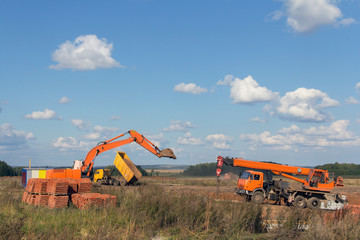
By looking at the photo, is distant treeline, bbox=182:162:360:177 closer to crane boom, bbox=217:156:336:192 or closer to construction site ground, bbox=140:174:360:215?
construction site ground, bbox=140:174:360:215

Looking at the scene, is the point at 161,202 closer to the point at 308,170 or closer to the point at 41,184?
the point at 41,184

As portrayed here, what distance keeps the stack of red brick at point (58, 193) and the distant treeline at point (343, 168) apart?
77.0 metres

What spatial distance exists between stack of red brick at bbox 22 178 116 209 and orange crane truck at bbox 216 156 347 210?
10.6 metres

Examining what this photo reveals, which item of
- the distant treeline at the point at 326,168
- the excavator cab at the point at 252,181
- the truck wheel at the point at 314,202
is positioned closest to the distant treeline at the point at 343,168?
the distant treeline at the point at 326,168

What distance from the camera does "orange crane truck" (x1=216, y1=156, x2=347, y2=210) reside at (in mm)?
26344

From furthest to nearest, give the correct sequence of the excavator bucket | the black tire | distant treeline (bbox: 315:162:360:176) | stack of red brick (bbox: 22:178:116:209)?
distant treeline (bbox: 315:162:360:176) < the excavator bucket < the black tire < stack of red brick (bbox: 22:178:116:209)

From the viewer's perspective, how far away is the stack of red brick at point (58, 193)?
17.0 meters

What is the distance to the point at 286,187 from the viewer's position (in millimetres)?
27203

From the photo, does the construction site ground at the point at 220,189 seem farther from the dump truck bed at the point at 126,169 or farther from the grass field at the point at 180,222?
the grass field at the point at 180,222

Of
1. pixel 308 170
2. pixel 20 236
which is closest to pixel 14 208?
pixel 20 236

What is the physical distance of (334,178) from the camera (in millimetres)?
27422

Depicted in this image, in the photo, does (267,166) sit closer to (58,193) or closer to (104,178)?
(58,193)

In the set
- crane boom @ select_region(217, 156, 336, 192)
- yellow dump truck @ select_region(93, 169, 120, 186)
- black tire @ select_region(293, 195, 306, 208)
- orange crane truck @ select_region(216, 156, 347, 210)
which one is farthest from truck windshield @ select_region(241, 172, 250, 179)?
yellow dump truck @ select_region(93, 169, 120, 186)

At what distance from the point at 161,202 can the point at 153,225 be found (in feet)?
4.59
